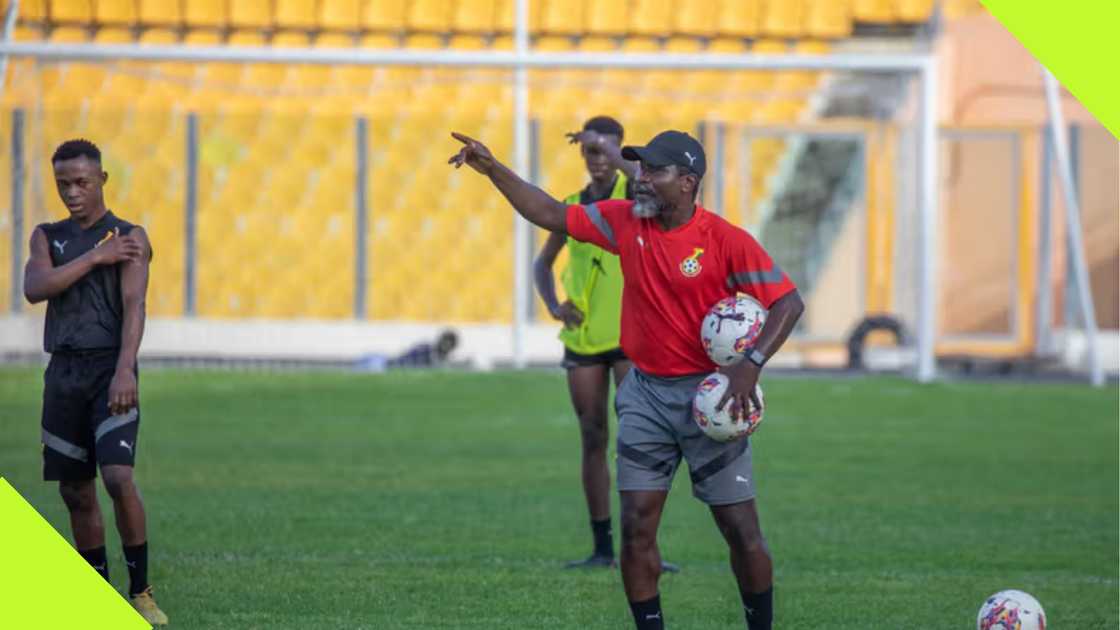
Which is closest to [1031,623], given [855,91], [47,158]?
[47,158]

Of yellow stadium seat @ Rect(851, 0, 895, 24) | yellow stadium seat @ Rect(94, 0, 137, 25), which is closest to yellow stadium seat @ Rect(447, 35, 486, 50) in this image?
yellow stadium seat @ Rect(94, 0, 137, 25)

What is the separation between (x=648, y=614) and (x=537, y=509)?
509 centimetres

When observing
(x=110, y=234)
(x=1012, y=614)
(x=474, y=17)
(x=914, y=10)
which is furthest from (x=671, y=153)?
(x=914, y=10)

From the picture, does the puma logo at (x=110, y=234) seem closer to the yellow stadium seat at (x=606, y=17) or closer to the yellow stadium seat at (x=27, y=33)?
the yellow stadium seat at (x=27, y=33)

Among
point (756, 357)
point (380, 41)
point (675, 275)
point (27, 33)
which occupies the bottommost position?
point (756, 357)

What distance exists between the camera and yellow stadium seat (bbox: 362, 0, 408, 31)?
28.8 metres

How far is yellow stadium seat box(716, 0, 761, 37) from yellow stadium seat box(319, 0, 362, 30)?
5.43 m

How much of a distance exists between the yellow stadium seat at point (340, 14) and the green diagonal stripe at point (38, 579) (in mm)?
22808

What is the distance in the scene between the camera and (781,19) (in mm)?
29156

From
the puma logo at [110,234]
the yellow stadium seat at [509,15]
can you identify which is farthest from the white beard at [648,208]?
the yellow stadium seat at [509,15]

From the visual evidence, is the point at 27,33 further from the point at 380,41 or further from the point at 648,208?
the point at 648,208

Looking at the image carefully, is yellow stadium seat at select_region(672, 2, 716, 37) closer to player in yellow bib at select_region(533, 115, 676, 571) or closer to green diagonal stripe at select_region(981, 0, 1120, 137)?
player in yellow bib at select_region(533, 115, 676, 571)

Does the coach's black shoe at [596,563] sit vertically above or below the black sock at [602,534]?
below

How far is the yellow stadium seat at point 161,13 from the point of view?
92.1 ft
